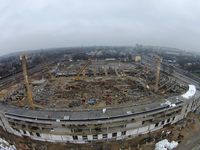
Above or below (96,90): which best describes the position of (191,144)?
below

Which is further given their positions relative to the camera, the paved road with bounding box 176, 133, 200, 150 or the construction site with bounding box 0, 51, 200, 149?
the construction site with bounding box 0, 51, 200, 149

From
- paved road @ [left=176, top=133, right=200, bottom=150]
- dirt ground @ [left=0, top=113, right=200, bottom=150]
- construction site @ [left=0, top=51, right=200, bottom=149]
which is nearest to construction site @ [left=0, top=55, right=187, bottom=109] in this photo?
construction site @ [left=0, top=51, right=200, bottom=149]

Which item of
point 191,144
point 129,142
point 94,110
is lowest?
point 129,142

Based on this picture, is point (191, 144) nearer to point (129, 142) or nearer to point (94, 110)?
point (129, 142)

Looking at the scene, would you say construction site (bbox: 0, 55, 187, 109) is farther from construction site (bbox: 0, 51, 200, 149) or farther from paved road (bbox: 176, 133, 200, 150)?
paved road (bbox: 176, 133, 200, 150)

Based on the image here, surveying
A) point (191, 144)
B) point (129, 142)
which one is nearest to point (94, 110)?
point (129, 142)

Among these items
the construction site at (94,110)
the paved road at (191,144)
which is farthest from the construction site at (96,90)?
the paved road at (191,144)

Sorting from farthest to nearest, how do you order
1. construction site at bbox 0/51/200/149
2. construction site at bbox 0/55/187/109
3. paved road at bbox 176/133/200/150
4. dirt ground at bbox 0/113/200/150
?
construction site at bbox 0/55/187/109 → construction site at bbox 0/51/200/149 → dirt ground at bbox 0/113/200/150 → paved road at bbox 176/133/200/150

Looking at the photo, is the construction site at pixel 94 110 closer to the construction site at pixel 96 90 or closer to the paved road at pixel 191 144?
the construction site at pixel 96 90
